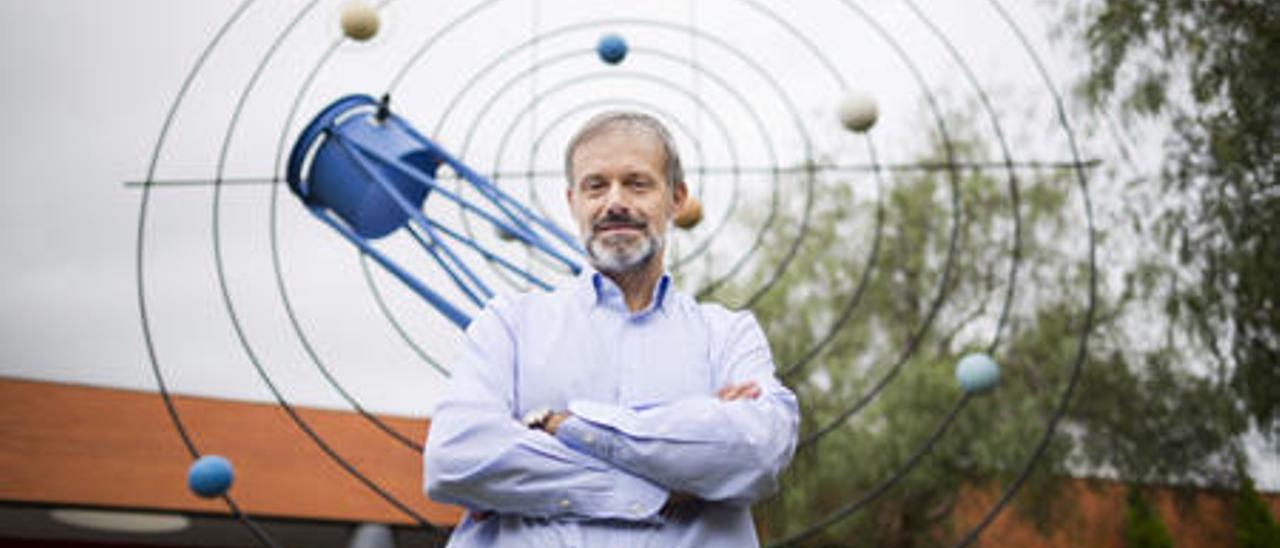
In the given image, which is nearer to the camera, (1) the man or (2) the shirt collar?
(1) the man

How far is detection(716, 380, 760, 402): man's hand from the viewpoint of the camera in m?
1.66

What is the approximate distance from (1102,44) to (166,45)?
745 centimetres

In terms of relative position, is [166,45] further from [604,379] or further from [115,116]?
[604,379]

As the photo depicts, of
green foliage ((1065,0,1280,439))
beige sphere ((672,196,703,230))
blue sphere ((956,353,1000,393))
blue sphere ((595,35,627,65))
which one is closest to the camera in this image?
blue sphere ((956,353,1000,393))

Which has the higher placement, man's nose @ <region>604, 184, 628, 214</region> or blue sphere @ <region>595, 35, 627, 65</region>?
blue sphere @ <region>595, 35, 627, 65</region>

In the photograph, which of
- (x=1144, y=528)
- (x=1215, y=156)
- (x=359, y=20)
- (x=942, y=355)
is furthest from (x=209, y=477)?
(x=1144, y=528)

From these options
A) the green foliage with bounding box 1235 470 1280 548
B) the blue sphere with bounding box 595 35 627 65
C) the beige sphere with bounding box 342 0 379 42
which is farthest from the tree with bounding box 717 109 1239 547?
the beige sphere with bounding box 342 0 379 42

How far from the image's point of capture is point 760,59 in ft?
41.0

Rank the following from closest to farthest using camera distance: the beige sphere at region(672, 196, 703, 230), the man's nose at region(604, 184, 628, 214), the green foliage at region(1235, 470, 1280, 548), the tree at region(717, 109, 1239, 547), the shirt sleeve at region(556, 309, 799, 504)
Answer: the shirt sleeve at region(556, 309, 799, 504), the man's nose at region(604, 184, 628, 214), the beige sphere at region(672, 196, 703, 230), the tree at region(717, 109, 1239, 547), the green foliage at region(1235, 470, 1280, 548)

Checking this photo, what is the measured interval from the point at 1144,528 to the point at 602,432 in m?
13.2

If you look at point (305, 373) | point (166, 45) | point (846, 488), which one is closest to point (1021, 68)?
point (846, 488)

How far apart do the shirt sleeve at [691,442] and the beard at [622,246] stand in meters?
0.25

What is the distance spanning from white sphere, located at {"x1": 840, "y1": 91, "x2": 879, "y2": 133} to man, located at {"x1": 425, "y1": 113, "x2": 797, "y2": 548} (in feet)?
7.84

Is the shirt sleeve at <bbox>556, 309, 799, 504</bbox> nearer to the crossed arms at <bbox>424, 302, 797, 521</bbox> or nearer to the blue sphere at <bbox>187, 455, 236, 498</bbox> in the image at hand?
the crossed arms at <bbox>424, 302, 797, 521</bbox>
